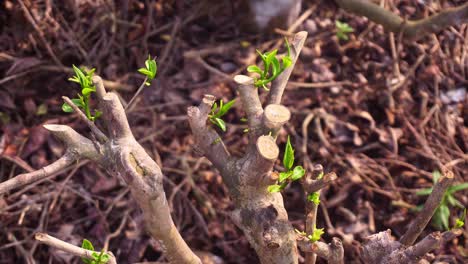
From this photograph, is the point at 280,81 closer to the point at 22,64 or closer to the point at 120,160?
the point at 120,160

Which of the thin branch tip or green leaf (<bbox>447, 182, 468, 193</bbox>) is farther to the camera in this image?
green leaf (<bbox>447, 182, 468, 193</bbox>)

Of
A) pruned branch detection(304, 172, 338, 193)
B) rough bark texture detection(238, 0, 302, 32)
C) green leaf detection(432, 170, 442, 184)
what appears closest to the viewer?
pruned branch detection(304, 172, 338, 193)

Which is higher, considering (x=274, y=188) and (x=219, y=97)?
(x=274, y=188)

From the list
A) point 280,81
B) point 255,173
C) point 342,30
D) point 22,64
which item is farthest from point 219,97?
point 255,173

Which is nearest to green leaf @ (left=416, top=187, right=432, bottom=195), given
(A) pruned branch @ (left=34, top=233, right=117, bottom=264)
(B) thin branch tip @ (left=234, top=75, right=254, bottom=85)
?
(B) thin branch tip @ (left=234, top=75, right=254, bottom=85)

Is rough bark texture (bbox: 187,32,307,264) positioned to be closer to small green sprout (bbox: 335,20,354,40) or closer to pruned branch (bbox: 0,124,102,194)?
pruned branch (bbox: 0,124,102,194)

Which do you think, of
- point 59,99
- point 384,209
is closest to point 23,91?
point 59,99

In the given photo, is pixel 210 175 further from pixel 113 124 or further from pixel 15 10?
pixel 15 10
